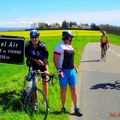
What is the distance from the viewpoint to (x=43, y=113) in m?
8.41

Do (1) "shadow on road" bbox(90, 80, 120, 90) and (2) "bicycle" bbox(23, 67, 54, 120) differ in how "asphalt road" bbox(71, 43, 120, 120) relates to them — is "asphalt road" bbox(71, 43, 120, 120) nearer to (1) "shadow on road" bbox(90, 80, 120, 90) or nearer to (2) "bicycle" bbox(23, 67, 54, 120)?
(1) "shadow on road" bbox(90, 80, 120, 90)

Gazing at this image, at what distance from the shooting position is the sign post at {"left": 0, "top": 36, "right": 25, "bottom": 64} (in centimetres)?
877

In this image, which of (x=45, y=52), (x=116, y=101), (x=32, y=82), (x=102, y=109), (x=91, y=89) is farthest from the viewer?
(x=91, y=89)

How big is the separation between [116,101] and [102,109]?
1.21m

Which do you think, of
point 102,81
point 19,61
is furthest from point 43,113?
point 102,81

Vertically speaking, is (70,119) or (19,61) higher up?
(19,61)

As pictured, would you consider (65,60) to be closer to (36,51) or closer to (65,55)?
(65,55)

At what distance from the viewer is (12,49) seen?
28.9 feet

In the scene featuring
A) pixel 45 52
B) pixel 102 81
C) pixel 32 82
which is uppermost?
pixel 45 52

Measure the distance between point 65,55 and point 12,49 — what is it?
127 cm

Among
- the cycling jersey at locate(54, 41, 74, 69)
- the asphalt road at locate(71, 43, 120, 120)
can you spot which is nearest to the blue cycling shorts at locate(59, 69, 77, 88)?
the cycling jersey at locate(54, 41, 74, 69)

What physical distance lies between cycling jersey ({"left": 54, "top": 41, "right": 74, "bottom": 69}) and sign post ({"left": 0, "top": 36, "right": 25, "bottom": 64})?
2.93 feet

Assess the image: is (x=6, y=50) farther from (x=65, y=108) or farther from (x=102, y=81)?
(x=102, y=81)

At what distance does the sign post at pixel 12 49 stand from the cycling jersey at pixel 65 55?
0.89 m
